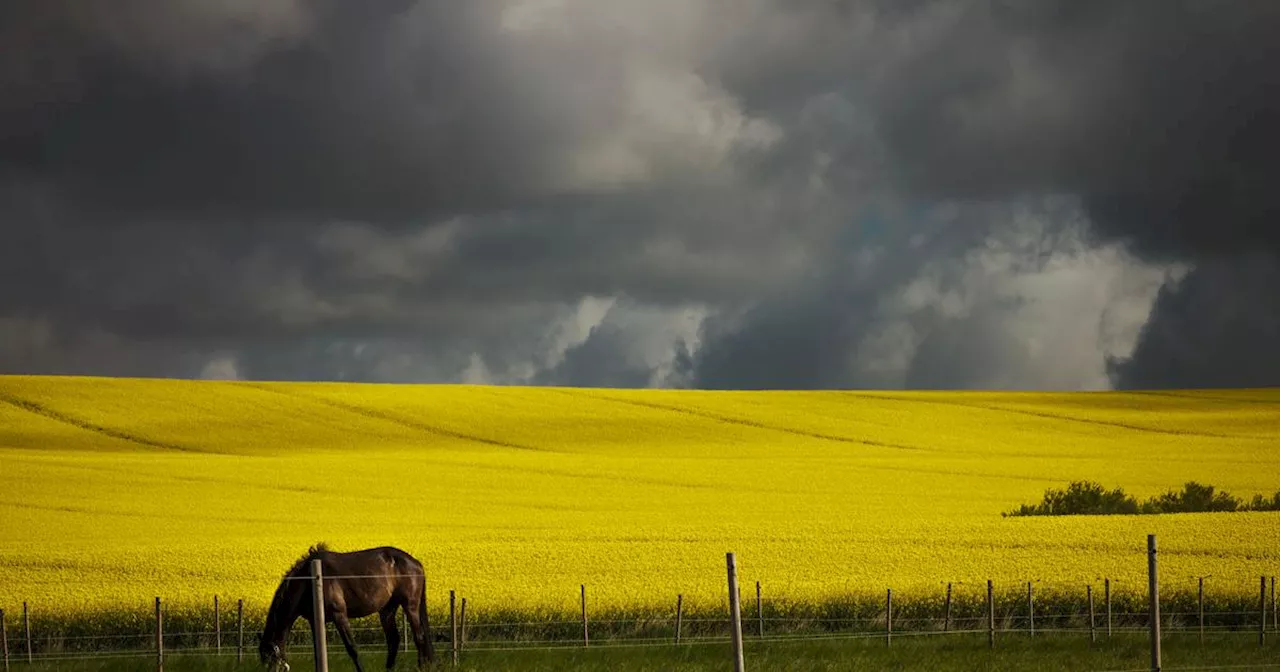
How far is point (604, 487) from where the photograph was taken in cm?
5084

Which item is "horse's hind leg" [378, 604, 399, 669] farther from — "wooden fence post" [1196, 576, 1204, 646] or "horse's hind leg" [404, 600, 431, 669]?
"wooden fence post" [1196, 576, 1204, 646]

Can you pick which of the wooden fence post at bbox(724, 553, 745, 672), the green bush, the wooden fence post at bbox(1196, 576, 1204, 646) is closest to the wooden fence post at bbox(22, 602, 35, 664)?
the wooden fence post at bbox(724, 553, 745, 672)

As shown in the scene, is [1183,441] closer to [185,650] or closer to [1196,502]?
[1196,502]

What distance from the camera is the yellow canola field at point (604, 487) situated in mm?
32562

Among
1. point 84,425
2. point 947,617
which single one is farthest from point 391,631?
point 84,425

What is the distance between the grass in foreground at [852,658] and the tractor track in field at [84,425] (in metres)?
43.7

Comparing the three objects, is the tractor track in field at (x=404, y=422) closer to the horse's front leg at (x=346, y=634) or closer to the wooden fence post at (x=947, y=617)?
the wooden fence post at (x=947, y=617)

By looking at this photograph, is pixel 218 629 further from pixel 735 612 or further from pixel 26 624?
pixel 735 612

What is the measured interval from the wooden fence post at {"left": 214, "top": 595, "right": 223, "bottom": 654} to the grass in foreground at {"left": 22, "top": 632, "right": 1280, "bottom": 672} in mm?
2546

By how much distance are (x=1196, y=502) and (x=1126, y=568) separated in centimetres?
1489

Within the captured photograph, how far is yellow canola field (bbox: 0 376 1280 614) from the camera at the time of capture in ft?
107

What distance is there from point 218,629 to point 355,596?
6.41m

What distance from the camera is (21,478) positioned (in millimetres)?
49188

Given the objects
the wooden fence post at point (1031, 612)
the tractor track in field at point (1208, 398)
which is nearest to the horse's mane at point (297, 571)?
the wooden fence post at point (1031, 612)
